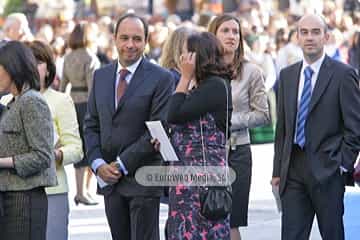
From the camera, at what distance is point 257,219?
42.2ft

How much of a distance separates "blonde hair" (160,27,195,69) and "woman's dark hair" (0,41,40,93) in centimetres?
264

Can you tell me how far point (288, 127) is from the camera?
29.3 feet

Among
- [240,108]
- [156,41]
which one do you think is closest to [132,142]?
[240,108]

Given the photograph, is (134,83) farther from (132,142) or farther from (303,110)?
(303,110)

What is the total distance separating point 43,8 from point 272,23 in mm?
8757

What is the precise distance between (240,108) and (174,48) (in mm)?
761

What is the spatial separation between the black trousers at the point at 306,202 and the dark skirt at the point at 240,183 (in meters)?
0.69

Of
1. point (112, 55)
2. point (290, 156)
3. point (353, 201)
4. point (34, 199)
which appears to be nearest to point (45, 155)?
point (34, 199)

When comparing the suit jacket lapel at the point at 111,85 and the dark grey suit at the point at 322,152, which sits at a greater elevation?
the suit jacket lapel at the point at 111,85

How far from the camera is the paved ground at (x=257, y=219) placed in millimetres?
11594

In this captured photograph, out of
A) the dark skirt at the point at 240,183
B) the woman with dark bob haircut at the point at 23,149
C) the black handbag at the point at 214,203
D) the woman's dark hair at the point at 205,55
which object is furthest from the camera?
the dark skirt at the point at 240,183

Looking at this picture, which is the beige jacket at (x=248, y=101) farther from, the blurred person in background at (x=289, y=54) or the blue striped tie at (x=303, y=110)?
the blurred person in background at (x=289, y=54)

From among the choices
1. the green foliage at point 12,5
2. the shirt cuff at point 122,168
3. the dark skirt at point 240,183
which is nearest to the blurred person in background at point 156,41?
Result: the dark skirt at point 240,183

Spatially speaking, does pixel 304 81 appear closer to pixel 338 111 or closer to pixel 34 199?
pixel 338 111
